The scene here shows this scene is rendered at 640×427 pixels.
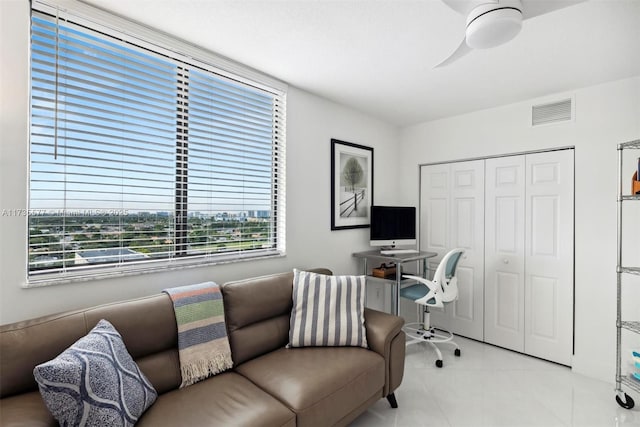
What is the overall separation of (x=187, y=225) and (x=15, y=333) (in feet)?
3.36

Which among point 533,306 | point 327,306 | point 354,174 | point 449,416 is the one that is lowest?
point 449,416

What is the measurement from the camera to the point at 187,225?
7.11 feet

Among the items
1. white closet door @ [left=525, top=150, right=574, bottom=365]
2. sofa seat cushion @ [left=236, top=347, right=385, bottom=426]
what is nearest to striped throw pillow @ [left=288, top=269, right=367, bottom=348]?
sofa seat cushion @ [left=236, top=347, right=385, bottom=426]

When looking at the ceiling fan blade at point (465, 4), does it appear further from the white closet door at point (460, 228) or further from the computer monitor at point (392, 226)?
the white closet door at point (460, 228)

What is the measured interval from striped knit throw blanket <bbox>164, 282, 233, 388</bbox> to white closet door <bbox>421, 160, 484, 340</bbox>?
103 inches

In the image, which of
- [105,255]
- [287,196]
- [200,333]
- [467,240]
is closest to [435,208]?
[467,240]

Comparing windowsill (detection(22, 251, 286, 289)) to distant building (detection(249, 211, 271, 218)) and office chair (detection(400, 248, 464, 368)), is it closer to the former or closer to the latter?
distant building (detection(249, 211, 271, 218))

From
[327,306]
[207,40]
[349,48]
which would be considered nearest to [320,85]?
[349,48]

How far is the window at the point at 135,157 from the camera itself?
5.34 ft

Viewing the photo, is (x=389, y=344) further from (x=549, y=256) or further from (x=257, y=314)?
(x=549, y=256)

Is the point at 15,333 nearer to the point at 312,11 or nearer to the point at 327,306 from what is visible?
the point at 327,306

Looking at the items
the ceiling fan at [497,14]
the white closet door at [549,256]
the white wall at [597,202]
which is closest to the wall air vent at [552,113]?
the white wall at [597,202]

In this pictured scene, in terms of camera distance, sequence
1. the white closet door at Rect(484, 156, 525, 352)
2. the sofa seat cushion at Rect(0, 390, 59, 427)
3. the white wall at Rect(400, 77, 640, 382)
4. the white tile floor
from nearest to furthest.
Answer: the sofa seat cushion at Rect(0, 390, 59, 427), the white tile floor, the white wall at Rect(400, 77, 640, 382), the white closet door at Rect(484, 156, 525, 352)

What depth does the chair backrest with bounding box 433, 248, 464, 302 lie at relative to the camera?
9.01 ft
